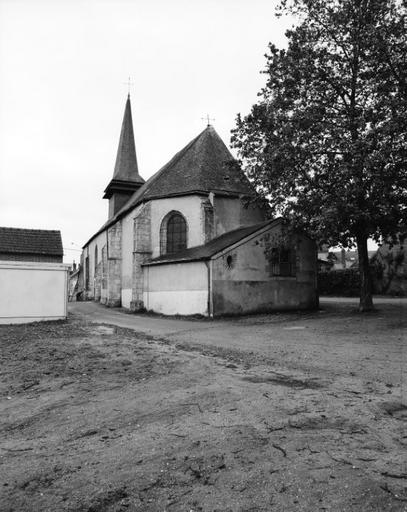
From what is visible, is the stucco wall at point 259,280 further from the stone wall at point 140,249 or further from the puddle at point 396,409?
the puddle at point 396,409

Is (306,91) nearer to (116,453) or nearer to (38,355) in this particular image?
(38,355)

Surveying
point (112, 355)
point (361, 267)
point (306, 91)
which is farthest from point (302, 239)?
point (112, 355)

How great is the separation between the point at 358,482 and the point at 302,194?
49.7 feet

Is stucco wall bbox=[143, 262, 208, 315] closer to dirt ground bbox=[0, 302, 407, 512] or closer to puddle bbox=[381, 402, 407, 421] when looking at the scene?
dirt ground bbox=[0, 302, 407, 512]

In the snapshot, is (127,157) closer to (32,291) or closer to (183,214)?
(183,214)

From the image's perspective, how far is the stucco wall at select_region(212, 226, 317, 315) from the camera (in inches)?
825

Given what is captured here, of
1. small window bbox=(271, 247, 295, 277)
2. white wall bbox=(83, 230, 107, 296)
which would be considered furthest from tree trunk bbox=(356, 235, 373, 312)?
white wall bbox=(83, 230, 107, 296)

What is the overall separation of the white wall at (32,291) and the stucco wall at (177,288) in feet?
19.5

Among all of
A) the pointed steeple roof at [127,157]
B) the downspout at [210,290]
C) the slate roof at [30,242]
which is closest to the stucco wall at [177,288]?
the downspout at [210,290]

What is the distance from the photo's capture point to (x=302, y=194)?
17609mm

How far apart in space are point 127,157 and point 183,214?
16.2 meters

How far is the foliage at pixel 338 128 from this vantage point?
1552 cm

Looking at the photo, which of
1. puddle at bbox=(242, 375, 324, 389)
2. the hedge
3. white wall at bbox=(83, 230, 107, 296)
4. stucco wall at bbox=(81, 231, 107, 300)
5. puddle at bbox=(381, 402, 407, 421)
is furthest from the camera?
white wall at bbox=(83, 230, 107, 296)

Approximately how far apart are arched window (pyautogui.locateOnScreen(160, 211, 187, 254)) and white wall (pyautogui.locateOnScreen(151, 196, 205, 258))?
26 cm
